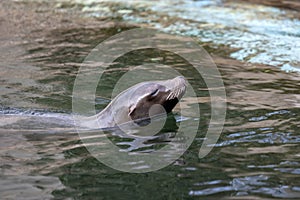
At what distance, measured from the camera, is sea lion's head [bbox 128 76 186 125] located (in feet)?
17.6

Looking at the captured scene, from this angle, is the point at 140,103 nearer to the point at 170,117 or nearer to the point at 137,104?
the point at 137,104

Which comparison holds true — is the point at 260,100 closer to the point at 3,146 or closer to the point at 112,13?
the point at 3,146

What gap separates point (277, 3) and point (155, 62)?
5.62 meters

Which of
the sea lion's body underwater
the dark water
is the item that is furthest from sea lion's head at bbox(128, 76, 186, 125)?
the dark water

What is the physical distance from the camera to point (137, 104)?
17.6 feet

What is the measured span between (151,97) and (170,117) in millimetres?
378

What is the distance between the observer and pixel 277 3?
1270 cm

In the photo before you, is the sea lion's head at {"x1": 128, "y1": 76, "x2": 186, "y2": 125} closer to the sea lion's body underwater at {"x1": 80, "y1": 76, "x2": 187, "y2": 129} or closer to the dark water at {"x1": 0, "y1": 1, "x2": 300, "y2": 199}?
the sea lion's body underwater at {"x1": 80, "y1": 76, "x2": 187, "y2": 129}

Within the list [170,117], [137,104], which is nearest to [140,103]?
[137,104]

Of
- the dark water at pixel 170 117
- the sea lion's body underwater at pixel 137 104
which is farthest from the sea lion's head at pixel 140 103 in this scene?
the dark water at pixel 170 117

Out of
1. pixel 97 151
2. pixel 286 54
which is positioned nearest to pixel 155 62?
pixel 286 54

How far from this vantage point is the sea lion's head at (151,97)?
17.6 ft

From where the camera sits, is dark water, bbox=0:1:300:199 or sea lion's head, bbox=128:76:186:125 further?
sea lion's head, bbox=128:76:186:125

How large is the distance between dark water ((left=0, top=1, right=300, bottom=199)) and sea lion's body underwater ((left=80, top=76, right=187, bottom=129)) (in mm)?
252
